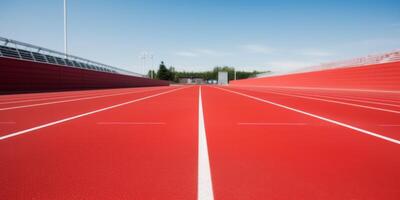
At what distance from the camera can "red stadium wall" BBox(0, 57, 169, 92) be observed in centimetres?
1421

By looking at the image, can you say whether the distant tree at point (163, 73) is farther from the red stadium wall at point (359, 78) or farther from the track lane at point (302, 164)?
the track lane at point (302, 164)

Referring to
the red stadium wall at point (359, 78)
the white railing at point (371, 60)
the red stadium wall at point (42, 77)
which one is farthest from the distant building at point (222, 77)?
the red stadium wall at point (42, 77)

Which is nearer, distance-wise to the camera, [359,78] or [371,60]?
[359,78]

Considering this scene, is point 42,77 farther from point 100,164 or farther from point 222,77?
point 222,77

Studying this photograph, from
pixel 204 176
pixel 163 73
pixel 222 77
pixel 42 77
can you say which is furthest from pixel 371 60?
pixel 163 73

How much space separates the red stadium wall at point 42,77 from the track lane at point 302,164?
15525 millimetres

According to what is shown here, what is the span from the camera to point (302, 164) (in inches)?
99.7

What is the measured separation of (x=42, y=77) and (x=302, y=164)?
65.3 ft

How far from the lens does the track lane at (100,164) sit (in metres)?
1.94

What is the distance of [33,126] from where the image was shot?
4379mm

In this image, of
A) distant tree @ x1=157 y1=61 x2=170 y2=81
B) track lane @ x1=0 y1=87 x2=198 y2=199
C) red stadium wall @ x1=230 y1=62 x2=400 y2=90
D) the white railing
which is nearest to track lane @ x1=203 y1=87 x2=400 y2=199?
track lane @ x1=0 y1=87 x2=198 y2=199

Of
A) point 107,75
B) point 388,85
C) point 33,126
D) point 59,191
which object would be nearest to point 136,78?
point 107,75

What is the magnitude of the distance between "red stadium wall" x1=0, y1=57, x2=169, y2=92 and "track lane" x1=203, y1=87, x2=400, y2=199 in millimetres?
15525

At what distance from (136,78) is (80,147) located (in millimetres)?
44998
